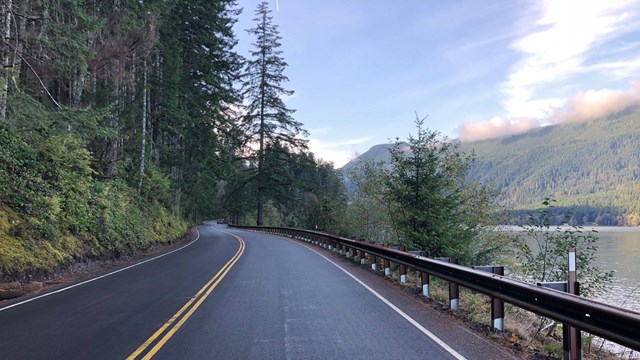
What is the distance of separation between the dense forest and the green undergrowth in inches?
1.6

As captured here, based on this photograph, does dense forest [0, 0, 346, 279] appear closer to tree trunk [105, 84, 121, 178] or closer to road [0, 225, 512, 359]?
tree trunk [105, 84, 121, 178]

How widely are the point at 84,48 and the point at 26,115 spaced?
289 cm

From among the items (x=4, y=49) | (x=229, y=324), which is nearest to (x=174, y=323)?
(x=229, y=324)

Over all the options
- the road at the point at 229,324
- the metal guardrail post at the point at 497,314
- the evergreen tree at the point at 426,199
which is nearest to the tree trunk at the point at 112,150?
the road at the point at 229,324

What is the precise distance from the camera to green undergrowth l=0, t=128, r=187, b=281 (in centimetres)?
1184

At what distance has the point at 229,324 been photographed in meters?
6.98

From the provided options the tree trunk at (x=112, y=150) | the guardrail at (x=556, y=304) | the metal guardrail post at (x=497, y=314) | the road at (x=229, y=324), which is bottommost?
the road at (x=229, y=324)

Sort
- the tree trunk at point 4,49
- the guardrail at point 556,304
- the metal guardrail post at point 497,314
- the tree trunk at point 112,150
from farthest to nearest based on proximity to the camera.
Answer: the tree trunk at point 112,150 < the tree trunk at point 4,49 < the metal guardrail post at point 497,314 < the guardrail at point 556,304

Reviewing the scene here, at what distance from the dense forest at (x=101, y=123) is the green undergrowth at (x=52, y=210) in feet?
0.13

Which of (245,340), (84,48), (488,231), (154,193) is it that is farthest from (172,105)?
(245,340)

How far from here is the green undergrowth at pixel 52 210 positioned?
38.8ft

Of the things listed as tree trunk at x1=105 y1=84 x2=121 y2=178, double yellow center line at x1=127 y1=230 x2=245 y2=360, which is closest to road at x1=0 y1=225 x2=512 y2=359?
double yellow center line at x1=127 y1=230 x2=245 y2=360

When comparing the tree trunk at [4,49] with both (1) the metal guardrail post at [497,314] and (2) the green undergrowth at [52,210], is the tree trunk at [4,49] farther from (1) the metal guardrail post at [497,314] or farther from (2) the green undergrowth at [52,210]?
(1) the metal guardrail post at [497,314]

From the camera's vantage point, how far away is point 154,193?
2964 centimetres
